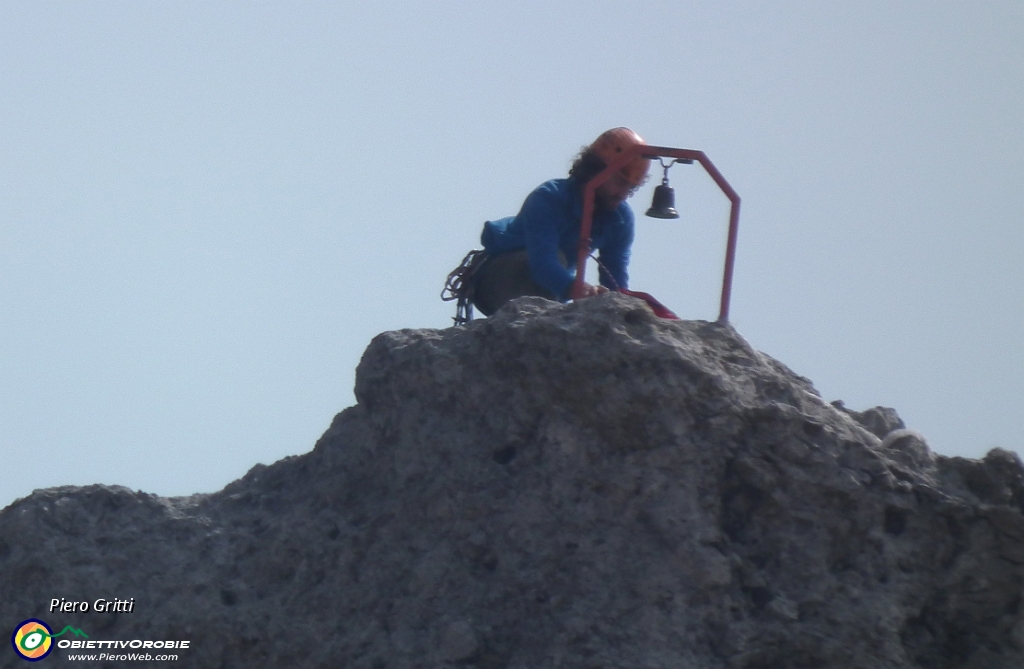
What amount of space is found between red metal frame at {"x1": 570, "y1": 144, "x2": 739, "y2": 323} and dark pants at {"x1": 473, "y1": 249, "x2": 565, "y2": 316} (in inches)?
16.5

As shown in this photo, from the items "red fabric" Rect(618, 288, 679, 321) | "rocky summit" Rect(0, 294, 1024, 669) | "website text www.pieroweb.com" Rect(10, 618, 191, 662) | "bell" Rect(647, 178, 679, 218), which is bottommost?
"website text www.pieroweb.com" Rect(10, 618, 191, 662)

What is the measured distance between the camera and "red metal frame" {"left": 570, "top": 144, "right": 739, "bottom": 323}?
19.4 feet

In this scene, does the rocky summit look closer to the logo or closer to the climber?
the logo

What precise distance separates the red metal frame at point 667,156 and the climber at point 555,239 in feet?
0.31

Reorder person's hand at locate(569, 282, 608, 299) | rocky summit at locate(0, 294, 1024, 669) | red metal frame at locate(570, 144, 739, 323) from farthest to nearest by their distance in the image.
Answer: red metal frame at locate(570, 144, 739, 323)
person's hand at locate(569, 282, 608, 299)
rocky summit at locate(0, 294, 1024, 669)

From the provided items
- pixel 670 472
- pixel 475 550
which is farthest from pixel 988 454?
pixel 475 550

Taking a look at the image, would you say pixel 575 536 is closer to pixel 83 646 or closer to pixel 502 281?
pixel 83 646

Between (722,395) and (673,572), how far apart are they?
2.26ft

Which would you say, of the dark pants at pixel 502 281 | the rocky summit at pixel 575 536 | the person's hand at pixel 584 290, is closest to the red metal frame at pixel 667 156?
the person's hand at pixel 584 290

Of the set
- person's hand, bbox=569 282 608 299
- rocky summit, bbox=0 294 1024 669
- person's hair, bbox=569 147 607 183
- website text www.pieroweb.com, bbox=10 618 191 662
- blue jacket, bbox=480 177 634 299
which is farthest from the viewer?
person's hair, bbox=569 147 607 183

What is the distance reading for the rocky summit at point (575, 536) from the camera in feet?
14.6

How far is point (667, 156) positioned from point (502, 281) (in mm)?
1032

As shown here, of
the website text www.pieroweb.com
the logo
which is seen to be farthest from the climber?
the logo

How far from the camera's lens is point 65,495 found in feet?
16.9
